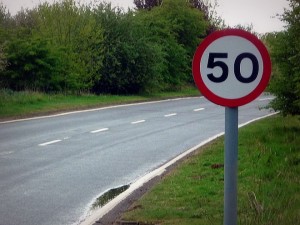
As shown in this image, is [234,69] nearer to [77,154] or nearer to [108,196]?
[108,196]

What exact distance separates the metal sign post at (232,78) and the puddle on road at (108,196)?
5127 millimetres

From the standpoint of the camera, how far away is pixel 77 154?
16625 millimetres

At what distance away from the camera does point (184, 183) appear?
11.7m

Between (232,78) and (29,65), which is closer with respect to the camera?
(232,78)

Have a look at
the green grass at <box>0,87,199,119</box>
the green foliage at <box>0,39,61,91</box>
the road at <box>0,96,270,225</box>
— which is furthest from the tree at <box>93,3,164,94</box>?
the road at <box>0,96,270,225</box>

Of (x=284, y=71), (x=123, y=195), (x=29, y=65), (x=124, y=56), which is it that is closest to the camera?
(x=123, y=195)

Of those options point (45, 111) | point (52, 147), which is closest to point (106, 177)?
point (52, 147)

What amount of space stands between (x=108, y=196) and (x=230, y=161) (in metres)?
6.03

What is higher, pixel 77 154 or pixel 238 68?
pixel 238 68

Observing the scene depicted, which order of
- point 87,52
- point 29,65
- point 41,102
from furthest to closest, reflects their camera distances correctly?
point 87,52, point 29,65, point 41,102

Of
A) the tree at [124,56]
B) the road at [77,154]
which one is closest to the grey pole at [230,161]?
the road at [77,154]

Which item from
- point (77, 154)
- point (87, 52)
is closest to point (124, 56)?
point (87, 52)

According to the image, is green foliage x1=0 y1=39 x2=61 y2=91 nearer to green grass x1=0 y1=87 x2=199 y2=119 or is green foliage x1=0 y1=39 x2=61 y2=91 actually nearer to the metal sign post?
green grass x1=0 y1=87 x2=199 y2=119

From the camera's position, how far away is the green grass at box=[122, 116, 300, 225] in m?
8.45
